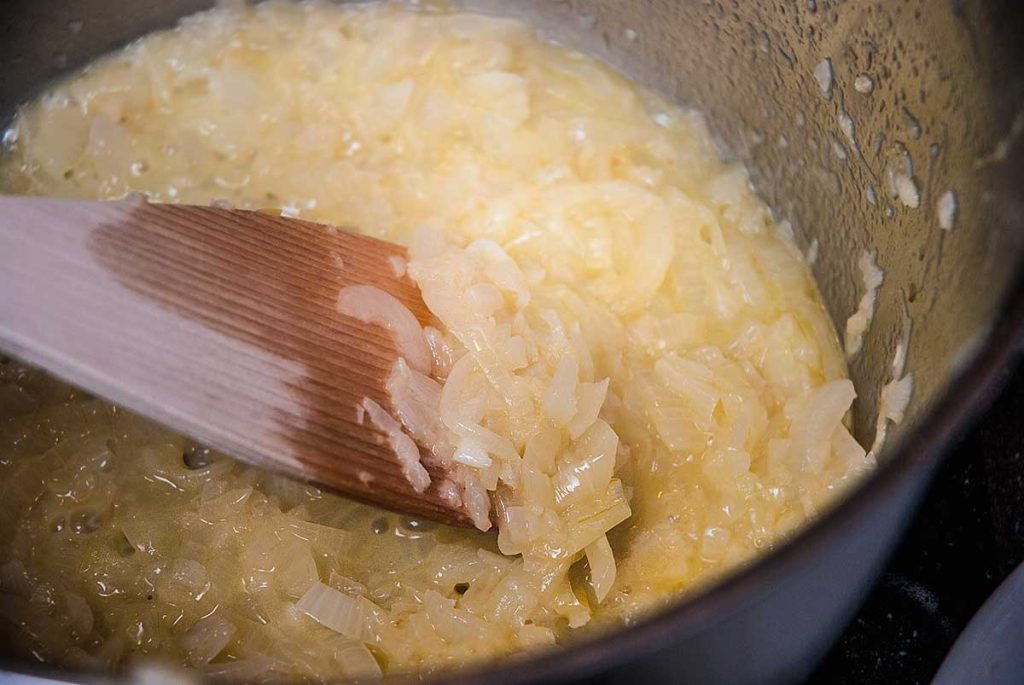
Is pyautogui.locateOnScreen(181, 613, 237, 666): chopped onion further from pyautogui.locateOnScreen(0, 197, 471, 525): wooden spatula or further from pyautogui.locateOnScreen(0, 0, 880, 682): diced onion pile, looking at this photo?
pyautogui.locateOnScreen(0, 197, 471, 525): wooden spatula

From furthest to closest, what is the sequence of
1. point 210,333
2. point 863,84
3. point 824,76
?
point 824,76 < point 863,84 < point 210,333

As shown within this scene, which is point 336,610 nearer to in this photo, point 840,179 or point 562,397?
point 562,397

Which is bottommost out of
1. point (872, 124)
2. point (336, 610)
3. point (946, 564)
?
Answer: point (336, 610)

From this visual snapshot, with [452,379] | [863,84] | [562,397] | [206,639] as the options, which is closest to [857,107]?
[863,84]

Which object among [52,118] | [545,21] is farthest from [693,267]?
[52,118]

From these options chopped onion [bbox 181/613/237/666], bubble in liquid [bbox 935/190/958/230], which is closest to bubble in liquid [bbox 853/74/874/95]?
bubble in liquid [bbox 935/190/958/230]

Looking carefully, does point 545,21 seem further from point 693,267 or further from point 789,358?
point 789,358
